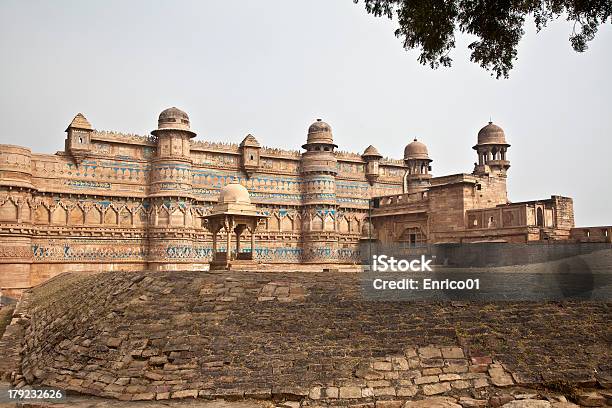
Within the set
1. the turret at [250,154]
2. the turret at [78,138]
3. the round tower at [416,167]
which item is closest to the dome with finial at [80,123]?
the turret at [78,138]

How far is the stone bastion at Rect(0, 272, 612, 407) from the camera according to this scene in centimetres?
944

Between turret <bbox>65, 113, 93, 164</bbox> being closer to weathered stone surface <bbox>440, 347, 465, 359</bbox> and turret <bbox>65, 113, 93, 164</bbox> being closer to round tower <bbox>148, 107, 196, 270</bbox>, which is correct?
round tower <bbox>148, 107, 196, 270</bbox>

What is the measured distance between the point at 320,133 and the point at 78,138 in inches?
569

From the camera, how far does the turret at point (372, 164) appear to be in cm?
3738

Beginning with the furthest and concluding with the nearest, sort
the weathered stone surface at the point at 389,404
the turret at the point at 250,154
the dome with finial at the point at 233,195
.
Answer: the turret at the point at 250,154 → the dome with finial at the point at 233,195 → the weathered stone surface at the point at 389,404

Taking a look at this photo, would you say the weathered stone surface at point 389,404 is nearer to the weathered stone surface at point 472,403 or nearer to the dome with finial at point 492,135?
the weathered stone surface at point 472,403

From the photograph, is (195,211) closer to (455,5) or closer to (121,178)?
(121,178)

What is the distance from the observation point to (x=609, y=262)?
12867mm

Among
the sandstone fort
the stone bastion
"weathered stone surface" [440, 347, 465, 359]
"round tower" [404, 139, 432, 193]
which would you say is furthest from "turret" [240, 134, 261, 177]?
"weathered stone surface" [440, 347, 465, 359]

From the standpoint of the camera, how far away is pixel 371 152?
124 feet

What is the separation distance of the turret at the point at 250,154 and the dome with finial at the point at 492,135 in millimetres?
14185

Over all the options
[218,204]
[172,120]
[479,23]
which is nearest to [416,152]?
[172,120]

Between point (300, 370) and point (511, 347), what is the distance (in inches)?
159

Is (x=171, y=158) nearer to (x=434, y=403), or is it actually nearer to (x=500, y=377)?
Answer: (x=500, y=377)
